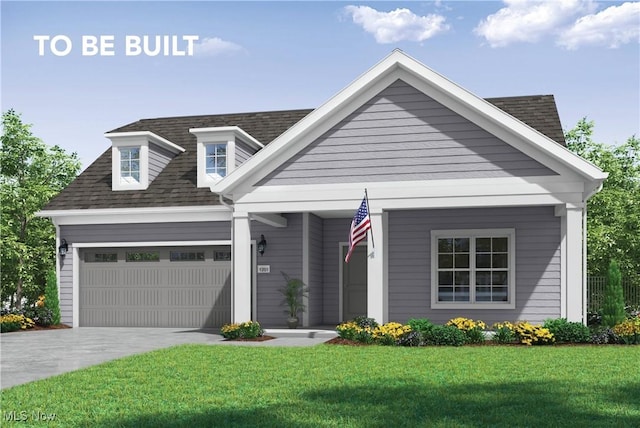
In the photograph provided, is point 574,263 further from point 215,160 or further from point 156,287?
point 156,287

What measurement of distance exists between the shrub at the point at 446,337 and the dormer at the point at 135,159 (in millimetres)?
10354

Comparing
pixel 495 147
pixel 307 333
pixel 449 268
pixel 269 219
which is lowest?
pixel 307 333

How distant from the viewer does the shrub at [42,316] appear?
2119 cm

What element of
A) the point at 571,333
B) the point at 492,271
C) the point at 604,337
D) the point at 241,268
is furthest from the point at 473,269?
the point at 241,268

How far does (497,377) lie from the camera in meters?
10.7

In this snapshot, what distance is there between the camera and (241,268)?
1727 centimetres

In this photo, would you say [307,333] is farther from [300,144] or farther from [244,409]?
[244,409]

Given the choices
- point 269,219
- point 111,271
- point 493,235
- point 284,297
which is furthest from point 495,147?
point 111,271

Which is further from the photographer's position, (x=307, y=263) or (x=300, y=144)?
(x=307, y=263)

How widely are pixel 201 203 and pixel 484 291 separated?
7.95m

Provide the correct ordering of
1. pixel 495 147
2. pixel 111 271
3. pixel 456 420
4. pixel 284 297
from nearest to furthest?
pixel 456 420, pixel 495 147, pixel 284 297, pixel 111 271

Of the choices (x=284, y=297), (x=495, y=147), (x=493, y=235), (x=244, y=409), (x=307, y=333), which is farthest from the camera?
(x=284, y=297)

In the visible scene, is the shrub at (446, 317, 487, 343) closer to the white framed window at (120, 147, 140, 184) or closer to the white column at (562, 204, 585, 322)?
the white column at (562, 204, 585, 322)

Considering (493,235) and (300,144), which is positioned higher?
(300,144)
